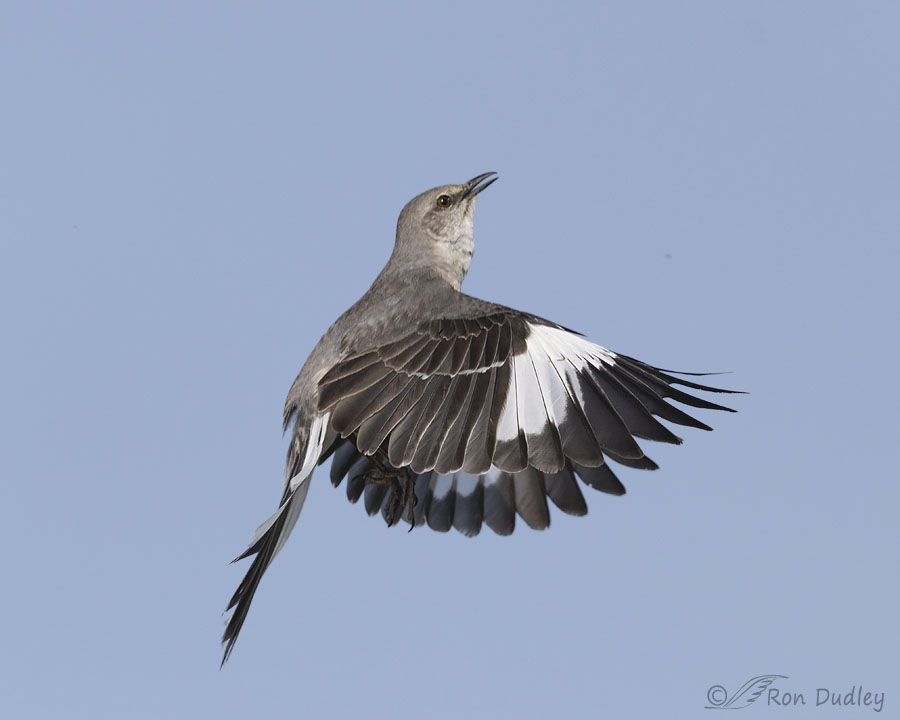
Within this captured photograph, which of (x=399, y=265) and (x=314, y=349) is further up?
(x=399, y=265)

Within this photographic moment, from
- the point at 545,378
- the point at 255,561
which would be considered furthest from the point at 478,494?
the point at 255,561

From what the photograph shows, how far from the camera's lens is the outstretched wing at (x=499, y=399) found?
5.34 meters

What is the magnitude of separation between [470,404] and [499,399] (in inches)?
6.6

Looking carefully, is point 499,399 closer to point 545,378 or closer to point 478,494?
point 545,378

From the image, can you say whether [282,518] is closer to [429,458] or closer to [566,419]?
[429,458]

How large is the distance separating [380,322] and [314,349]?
0.64 m

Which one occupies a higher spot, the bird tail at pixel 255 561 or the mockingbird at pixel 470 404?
the mockingbird at pixel 470 404

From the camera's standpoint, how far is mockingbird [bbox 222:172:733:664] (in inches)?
212

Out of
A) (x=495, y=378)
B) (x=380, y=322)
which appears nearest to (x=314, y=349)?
(x=380, y=322)

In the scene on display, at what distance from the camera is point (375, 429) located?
548cm

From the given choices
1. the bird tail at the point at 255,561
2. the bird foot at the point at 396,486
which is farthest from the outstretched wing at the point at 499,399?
the bird foot at the point at 396,486

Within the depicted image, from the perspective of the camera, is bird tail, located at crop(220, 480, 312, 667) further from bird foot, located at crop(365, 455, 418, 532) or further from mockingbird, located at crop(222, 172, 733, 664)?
bird foot, located at crop(365, 455, 418, 532)

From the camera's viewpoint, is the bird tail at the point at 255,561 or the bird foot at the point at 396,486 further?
the bird foot at the point at 396,486

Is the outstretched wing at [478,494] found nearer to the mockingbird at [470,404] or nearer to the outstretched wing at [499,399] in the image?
the mockingbird at [470,404]
